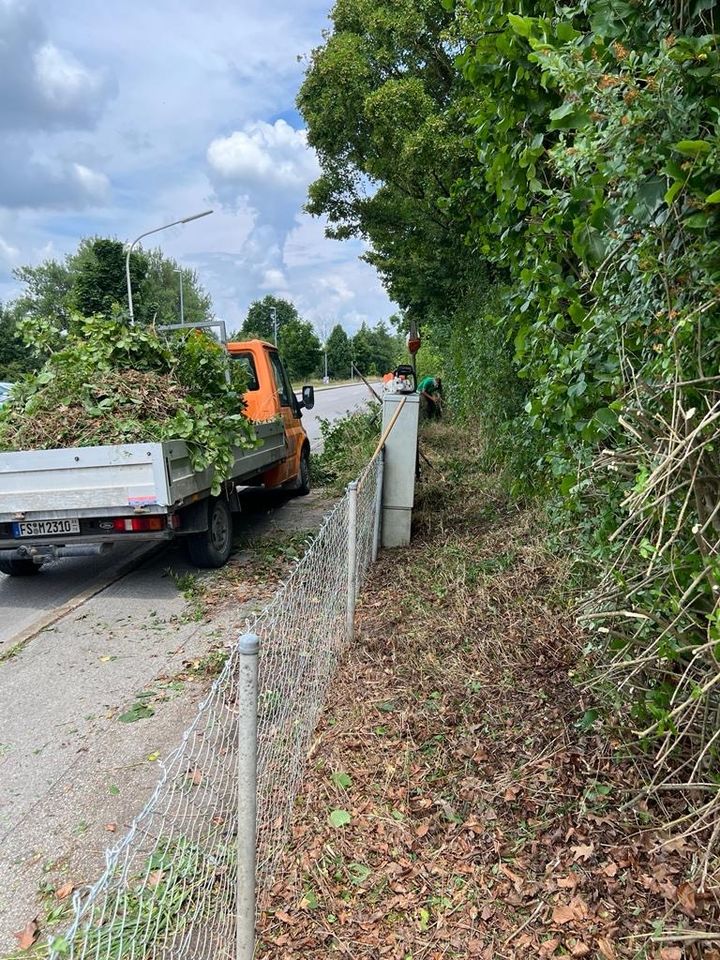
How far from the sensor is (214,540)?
624 centimetres

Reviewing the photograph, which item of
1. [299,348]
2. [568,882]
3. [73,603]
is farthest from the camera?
[299,348]

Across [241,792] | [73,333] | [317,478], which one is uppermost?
[73,333]

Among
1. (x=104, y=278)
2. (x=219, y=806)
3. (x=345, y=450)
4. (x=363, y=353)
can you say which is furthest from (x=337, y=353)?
(x=219, y=806)

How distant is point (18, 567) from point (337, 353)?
7841 cm

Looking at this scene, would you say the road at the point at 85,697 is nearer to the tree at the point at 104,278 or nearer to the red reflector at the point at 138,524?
the red reflector at the point at 138,524

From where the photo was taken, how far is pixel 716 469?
1838mm

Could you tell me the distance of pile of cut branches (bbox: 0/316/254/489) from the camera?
18.1ft

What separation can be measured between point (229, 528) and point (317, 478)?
14.4 feet

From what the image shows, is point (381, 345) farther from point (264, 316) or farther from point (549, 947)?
point (549, 947)

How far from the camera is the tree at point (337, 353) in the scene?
81.4m

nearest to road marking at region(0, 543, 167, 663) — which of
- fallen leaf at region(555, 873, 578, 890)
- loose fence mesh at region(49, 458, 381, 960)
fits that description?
loose fence mesh at region(49, 458, 381, 960)

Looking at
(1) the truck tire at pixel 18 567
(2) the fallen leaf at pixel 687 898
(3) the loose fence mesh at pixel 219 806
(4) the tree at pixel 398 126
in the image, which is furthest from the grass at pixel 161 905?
(4) the tree at pixel 398 126

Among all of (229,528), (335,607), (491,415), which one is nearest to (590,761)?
(335,607)

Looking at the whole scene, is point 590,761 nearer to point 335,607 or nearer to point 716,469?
point 716,469
